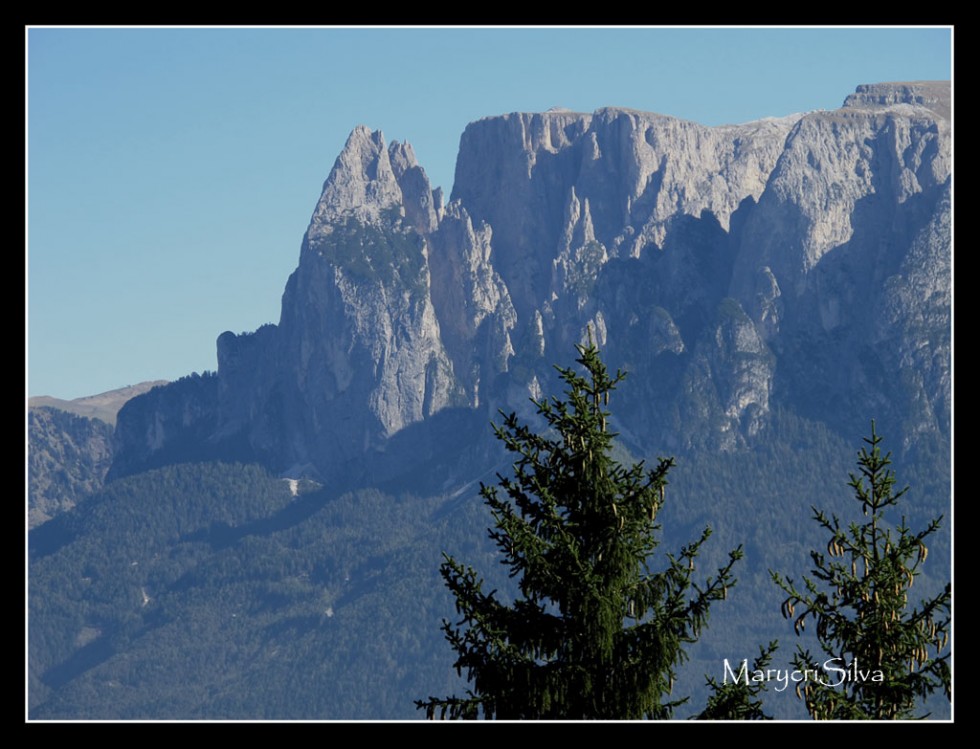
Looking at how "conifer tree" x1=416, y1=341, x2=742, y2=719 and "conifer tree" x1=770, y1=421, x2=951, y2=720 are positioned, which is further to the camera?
"conifer tree" x1=770, y1=421, x2=951, y2=720

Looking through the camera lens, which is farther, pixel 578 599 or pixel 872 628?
pixel 872 628

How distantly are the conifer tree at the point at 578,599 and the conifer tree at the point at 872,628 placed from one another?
2.02m

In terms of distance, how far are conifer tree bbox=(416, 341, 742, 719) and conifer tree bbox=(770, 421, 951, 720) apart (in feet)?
6.61

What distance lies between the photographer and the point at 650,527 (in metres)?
37.2

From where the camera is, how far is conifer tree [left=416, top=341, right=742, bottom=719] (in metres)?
36.8

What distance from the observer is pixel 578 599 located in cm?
3691

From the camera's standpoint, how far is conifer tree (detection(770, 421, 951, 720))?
3719 centimetres

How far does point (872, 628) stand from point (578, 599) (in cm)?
554

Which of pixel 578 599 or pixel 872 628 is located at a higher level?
pixel 578 599

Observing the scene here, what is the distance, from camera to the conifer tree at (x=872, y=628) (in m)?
37.2
